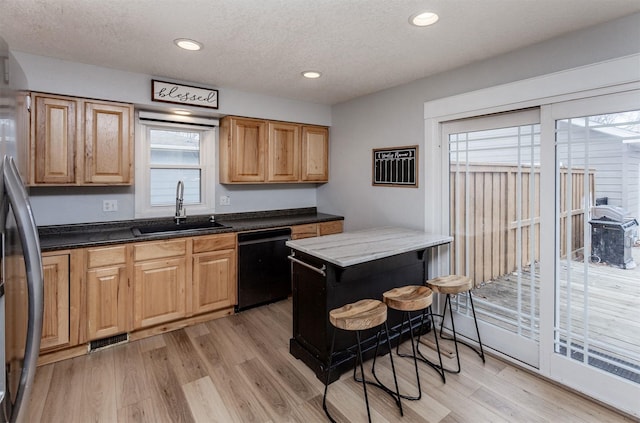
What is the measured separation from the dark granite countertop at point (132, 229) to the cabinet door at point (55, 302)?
0.41 feet

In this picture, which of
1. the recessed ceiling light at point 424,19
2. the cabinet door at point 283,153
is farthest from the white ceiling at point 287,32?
the cabinet door at point 283,153

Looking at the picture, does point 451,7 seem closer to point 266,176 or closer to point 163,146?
point 266,176

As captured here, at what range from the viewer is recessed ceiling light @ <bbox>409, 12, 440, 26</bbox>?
1.92 metres

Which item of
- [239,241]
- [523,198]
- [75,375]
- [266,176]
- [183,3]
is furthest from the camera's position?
[266,176]

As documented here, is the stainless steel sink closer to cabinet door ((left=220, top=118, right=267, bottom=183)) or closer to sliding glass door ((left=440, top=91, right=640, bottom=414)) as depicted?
cabinet door ((left=220, top=118, right=267, bottom=183))

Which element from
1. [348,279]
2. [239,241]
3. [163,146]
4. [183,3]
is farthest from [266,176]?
[183,3]

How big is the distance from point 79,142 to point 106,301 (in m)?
1.33

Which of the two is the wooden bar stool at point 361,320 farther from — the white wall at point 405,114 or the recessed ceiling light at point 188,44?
the recessed ceiling light at point 188,44

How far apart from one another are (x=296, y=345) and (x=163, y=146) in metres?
2.45

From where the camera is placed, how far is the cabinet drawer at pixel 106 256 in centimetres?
254

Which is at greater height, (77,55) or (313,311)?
(77,55)

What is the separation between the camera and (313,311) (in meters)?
2.39

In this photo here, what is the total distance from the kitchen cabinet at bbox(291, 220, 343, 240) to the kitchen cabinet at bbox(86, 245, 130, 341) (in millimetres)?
1673

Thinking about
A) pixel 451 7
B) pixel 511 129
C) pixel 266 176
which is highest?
pixel 451 7
